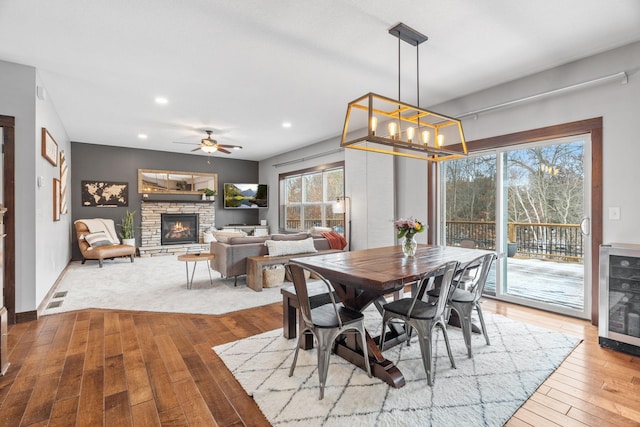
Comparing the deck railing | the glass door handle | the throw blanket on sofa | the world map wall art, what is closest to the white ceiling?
the glass door handle

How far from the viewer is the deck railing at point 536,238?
3.50 metres

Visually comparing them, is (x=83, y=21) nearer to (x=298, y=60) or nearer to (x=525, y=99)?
(x=298, y=60)

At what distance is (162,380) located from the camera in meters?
2.12

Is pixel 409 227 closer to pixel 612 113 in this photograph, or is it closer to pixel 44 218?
pixel 612 113

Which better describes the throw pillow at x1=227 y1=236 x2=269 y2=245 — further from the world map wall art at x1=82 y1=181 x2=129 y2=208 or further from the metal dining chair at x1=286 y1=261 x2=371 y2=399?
the world map wall art at x1=82 y1=181 x2=129 y2=208

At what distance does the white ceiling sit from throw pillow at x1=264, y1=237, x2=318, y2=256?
80.0 inches

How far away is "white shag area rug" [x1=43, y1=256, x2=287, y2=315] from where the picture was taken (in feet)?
12.3

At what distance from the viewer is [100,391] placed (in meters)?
1.99

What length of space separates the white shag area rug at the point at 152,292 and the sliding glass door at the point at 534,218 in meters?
2.84

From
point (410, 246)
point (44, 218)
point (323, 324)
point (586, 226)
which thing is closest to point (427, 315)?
point (323, 324)

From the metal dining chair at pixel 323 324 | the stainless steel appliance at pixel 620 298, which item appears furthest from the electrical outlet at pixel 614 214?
the metal dining chair at pixel 323 324

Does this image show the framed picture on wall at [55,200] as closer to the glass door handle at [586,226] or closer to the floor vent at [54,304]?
the floor vent at [54,304]

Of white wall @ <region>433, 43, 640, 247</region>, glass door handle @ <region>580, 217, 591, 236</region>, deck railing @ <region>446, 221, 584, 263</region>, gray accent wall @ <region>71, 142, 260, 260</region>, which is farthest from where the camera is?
gray accent wall @ <region>71, 142, 260, 260</region>

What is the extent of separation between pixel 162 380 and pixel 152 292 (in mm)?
2547
